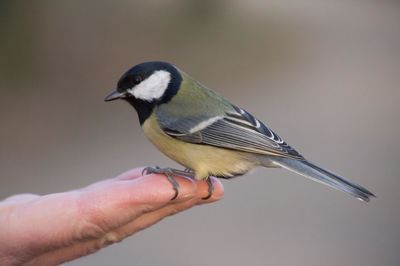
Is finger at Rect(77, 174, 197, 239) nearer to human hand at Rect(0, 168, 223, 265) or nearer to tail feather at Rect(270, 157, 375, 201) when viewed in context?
human hand at Rect(0, 168, 223, 265)

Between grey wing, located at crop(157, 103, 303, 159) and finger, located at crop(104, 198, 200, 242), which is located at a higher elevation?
grey wing, located at crop(157, 103, 303, 159)

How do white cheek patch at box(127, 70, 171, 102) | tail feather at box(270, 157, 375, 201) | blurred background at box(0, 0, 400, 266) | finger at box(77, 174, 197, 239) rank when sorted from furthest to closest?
1. blurred background at box(0, 0, 400, 266)
2. white cheek patch at box(127, 70, 171, 102)
3. tail feather at box(270, 157, 375, 201)
4. finger at box(77, 174, 197, 239)

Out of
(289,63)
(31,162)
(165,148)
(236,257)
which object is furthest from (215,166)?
(289,63)

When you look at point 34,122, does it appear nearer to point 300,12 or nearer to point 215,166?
point 215,166

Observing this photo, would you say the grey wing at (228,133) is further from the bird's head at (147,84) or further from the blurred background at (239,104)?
the blurred background at (239,104)

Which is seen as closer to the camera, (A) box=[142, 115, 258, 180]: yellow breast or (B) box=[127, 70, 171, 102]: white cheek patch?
(A) box=[142, 115, 258, 180]: yellow breast

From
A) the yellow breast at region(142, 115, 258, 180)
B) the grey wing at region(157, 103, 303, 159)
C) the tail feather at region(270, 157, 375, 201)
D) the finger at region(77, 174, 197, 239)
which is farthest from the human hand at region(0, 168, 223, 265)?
the tail feather at region(270, 157, 375, 201)
